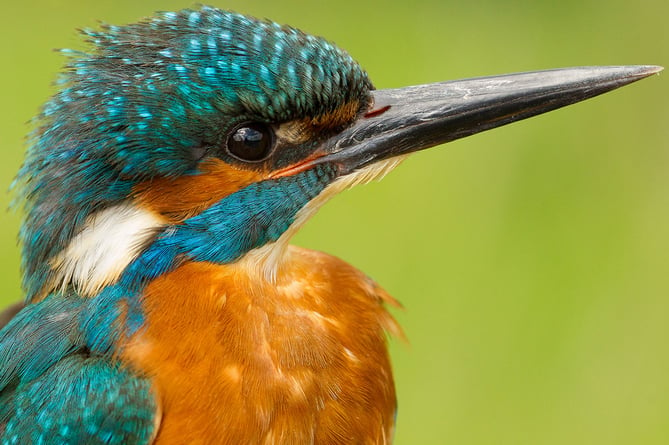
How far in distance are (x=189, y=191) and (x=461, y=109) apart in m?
0.66

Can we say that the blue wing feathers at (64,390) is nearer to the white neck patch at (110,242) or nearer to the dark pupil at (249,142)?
the white neck patch at (110,242)

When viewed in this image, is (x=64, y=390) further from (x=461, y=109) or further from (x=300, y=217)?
(x=461, y=109)

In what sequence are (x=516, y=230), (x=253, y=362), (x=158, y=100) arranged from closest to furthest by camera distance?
1. (x=158, y=100)
2. (x=253, y=362)
3. (x=516, y=230)

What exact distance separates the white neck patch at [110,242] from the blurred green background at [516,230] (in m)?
2.14

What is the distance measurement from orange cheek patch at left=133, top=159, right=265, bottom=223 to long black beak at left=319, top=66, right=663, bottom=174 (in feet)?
0.78

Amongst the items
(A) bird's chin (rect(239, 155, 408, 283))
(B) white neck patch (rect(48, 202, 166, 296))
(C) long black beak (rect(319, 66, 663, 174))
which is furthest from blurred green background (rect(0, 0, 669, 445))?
(B) white neck patch (rect(48, 202, 166, 296))

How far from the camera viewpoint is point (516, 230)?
4750 millimetres

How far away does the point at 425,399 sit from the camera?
13.5 ft

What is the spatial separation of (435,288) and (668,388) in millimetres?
1105

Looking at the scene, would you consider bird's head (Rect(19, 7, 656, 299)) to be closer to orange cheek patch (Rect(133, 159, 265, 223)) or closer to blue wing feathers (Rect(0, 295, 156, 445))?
orange cheek patch (Rect(133, 159, 265, 223))

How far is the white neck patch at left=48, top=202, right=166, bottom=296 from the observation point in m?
2.16

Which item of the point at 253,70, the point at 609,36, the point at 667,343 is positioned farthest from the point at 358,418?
the point at 609,36

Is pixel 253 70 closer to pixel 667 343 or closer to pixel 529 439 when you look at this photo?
pixel 529 439

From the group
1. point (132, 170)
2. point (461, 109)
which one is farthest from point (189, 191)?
point (461, 109)
